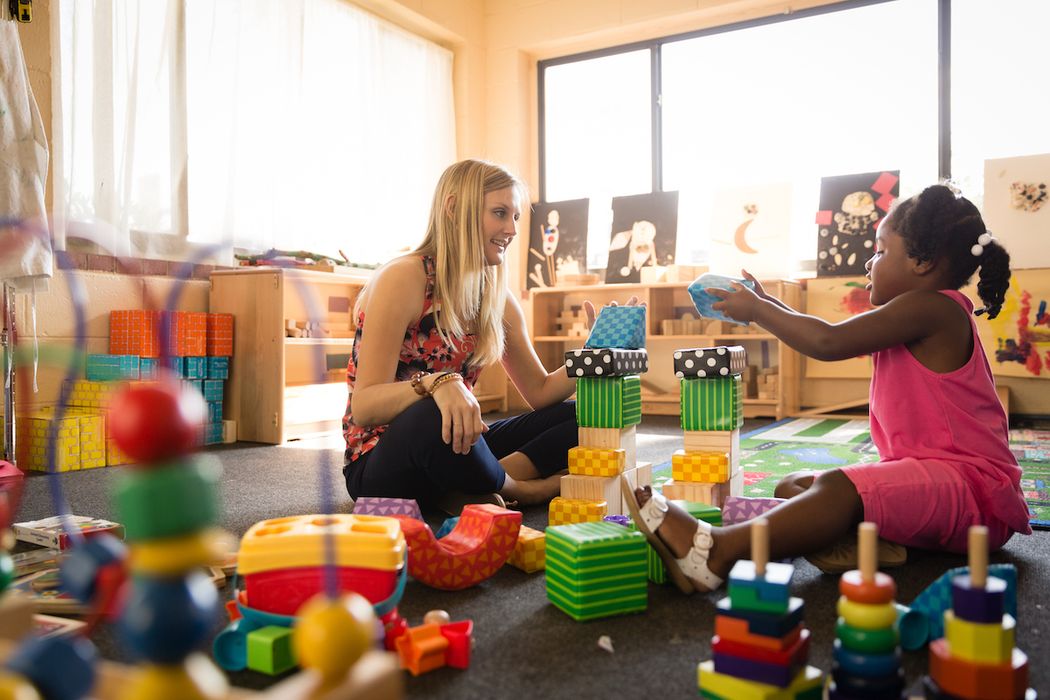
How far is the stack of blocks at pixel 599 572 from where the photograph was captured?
3.30ft

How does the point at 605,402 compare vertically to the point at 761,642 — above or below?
above

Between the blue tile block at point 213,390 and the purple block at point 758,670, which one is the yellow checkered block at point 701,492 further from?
the blue tile block at point 213,390

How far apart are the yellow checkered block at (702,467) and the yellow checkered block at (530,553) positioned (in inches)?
14.1

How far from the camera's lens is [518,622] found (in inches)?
40.2

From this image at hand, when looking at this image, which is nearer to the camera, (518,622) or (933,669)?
(933,669)

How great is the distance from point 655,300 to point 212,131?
87.7 inches

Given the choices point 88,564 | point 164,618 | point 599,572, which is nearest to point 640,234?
point 599,572

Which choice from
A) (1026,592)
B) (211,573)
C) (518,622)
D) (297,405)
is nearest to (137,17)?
(297,405)

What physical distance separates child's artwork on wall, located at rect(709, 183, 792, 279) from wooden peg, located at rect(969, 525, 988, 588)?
340 cm

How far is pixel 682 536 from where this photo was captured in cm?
111

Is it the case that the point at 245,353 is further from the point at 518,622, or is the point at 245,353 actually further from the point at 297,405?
the point at 518,622

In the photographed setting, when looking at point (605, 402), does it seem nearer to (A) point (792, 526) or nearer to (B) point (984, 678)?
(A) point (792, 526)

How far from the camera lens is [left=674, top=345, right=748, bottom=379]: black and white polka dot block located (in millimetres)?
1465

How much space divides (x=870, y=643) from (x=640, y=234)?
12.6 ft
